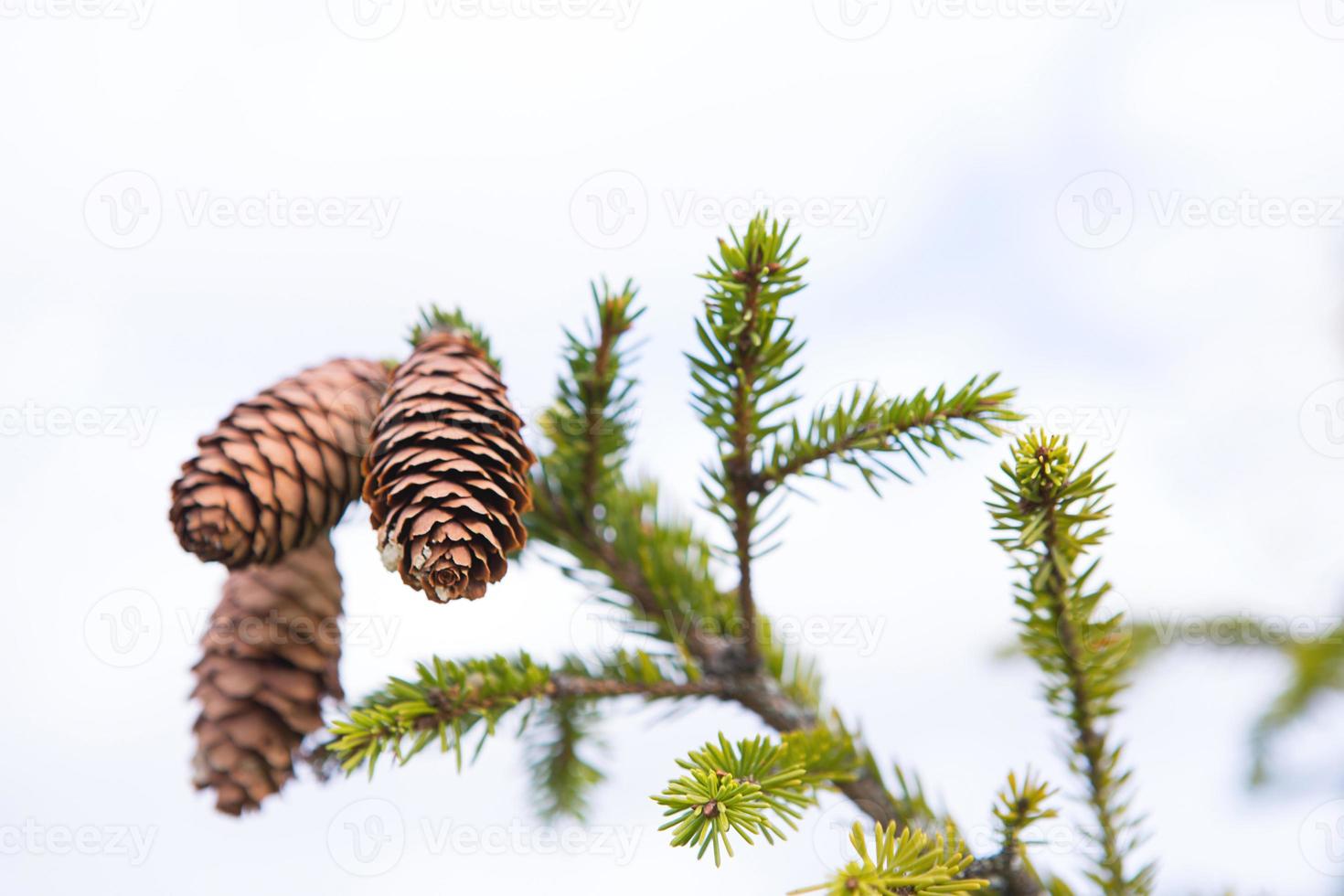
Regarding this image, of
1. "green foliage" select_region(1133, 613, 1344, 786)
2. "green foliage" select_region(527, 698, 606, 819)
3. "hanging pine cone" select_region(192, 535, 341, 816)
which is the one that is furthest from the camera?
"green foliage" select_region(1133, 613, 1344, 786)

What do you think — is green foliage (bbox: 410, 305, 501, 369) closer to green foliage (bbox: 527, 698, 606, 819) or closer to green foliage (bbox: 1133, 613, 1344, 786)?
green foliage (bbox: 527, 698, 606, 819)

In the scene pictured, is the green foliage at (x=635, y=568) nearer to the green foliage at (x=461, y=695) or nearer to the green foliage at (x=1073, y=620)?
the green foliage at (x=461, y=695)

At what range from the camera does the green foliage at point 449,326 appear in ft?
1.35

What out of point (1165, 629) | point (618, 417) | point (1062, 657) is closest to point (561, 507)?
point (618, 417)

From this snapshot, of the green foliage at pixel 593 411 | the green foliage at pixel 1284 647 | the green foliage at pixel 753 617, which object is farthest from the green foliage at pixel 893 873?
the green foliage at pixel 1284 647

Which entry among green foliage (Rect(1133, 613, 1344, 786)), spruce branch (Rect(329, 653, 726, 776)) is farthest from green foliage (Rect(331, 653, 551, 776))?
Result: green foliage (Rect(1133, 613, 1344, 786))

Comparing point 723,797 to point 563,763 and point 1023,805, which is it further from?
point 563,763

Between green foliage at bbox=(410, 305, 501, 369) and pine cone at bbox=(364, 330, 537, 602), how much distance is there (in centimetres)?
5

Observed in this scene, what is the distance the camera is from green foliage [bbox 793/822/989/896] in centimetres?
25

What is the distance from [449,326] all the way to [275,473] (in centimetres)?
10

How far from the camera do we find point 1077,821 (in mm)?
388

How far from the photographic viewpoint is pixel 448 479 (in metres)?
0.32

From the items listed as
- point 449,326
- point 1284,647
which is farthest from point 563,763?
point 1284,647

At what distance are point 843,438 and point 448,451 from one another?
15 cm
